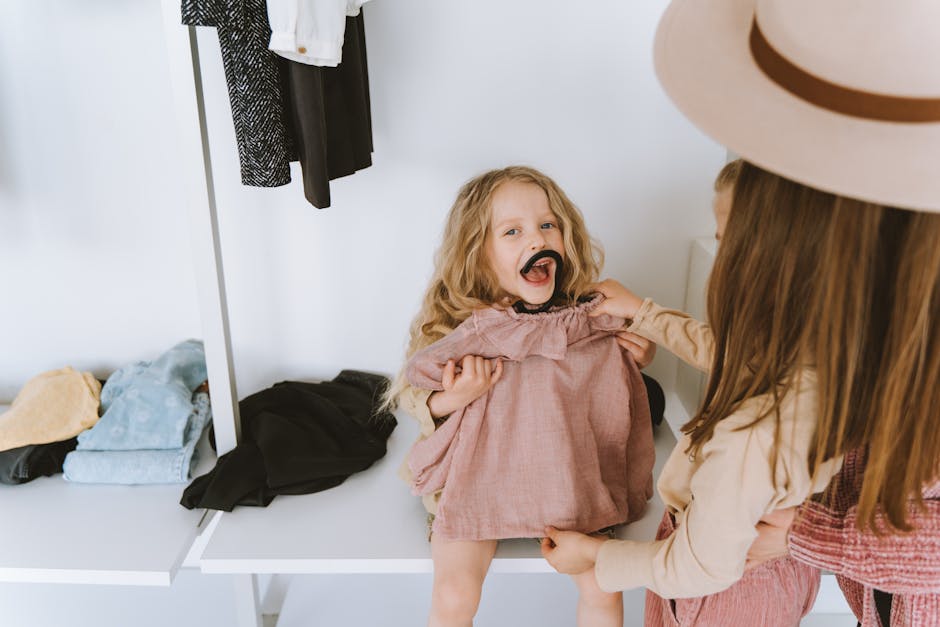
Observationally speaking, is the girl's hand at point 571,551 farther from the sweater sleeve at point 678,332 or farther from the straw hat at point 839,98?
the straw hat at point 839,98

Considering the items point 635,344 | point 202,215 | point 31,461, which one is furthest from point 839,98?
point 31,461

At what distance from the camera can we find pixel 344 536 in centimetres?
133

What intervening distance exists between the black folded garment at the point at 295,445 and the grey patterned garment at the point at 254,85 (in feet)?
1.73

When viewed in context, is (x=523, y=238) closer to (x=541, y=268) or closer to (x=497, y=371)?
(x=541, y=268)

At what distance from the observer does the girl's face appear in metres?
1.23

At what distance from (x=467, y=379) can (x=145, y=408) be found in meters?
0.75

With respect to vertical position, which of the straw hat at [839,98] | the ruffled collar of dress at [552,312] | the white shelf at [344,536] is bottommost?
the white shelf at [344,536]

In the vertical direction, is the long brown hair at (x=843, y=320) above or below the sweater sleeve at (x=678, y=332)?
above

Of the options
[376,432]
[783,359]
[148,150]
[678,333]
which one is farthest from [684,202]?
[148,150]

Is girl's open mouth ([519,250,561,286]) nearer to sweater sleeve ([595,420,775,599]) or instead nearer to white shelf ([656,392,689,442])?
sweater sleeve ([595,420,775,599])

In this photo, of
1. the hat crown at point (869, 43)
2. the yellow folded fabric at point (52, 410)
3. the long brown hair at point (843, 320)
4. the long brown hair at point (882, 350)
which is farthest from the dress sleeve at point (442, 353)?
the yellow folded fabric at point (52, 410)

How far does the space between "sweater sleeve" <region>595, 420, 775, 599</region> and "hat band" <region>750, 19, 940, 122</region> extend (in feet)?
1.14

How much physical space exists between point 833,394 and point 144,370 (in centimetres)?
138

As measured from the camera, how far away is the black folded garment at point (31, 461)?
149 cm
